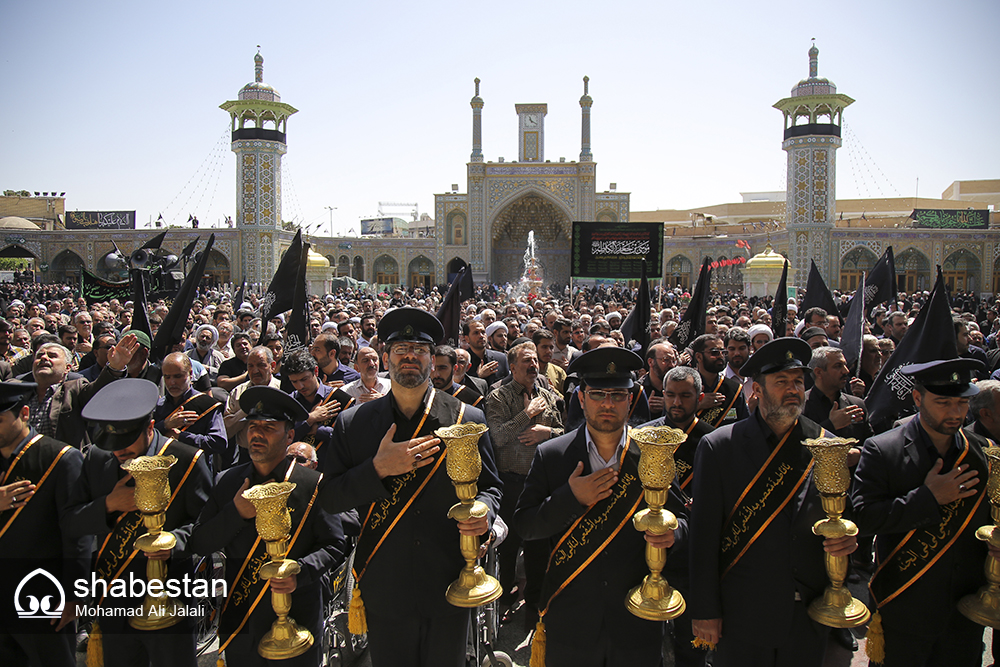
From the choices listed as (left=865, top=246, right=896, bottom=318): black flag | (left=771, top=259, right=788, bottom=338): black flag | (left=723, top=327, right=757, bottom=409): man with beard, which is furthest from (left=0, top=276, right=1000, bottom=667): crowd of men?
(left=865, top=246, right=896, bottom=318): black flag

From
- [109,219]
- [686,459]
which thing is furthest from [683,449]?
[109,219]

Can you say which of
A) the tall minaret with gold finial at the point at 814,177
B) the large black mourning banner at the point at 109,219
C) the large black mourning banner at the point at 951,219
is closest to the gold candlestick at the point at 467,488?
the tall minaret with gold finial at the point at 814,177

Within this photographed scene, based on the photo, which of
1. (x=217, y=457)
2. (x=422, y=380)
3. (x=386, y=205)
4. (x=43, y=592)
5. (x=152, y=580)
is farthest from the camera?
(x=386, y=205)

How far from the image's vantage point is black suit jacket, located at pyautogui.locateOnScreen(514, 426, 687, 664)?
2.21 meters

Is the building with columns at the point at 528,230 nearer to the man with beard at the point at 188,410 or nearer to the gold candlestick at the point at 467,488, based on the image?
the man with beard at the point at 188,410

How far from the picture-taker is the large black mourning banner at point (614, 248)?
43.2 feet

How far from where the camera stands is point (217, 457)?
→ 4.85 m

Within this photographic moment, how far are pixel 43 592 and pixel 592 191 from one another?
101 ft

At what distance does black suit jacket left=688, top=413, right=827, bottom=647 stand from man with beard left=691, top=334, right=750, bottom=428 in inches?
49.4

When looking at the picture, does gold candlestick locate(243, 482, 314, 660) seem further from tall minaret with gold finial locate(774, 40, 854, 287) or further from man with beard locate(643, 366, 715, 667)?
tall minaret with gold finial locate(774, 40, 854, 287)

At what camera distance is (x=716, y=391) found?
12.8 ft

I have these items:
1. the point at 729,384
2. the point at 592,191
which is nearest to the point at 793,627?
the point at 729,384

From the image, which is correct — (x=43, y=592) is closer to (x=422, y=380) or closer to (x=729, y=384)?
(x=422, y=380)

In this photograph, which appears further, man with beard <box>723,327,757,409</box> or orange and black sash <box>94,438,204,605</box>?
man with beard <box>723,327,757,409</box>
